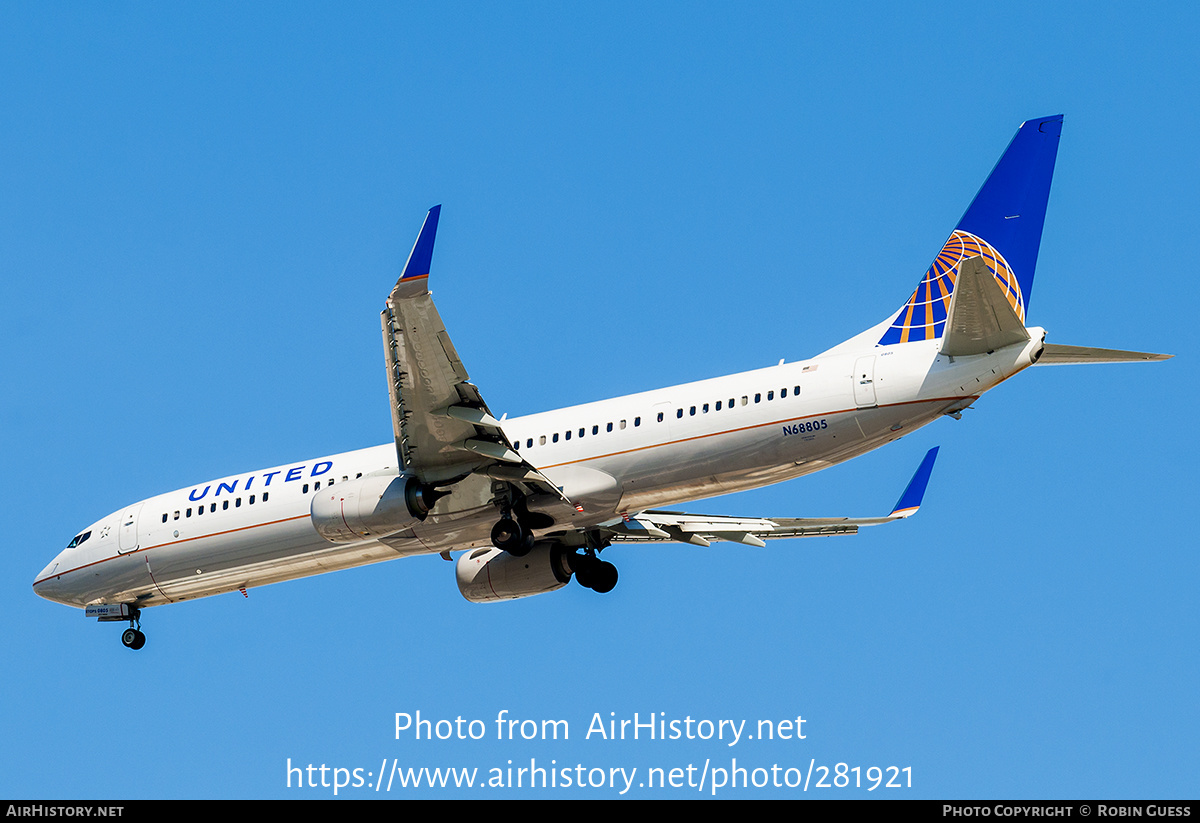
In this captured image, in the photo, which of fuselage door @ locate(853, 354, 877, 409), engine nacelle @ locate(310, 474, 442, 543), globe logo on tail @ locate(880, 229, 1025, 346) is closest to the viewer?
fuselage door @ locate(853, 354, 877, 409)

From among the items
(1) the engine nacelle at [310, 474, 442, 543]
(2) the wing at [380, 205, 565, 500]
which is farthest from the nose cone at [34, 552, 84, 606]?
Answer: (2) the wing at [380, 205, 565, 500]

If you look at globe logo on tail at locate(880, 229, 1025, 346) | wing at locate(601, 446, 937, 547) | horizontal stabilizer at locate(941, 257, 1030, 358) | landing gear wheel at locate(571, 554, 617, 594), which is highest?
globe logo on tail at locate(880, 229, 1025, 346)

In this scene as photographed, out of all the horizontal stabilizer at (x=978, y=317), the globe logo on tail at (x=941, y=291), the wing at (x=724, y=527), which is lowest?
the horizontal stabilizer at (x=978, y=317)

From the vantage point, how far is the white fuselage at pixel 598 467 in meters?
23.8

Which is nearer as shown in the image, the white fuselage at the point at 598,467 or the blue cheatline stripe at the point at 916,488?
the white fuselage at the point at 598,467

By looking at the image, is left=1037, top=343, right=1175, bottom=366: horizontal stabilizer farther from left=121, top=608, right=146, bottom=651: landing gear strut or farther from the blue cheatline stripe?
left=121, top=608, right=146, bottom=651: landing gear strut

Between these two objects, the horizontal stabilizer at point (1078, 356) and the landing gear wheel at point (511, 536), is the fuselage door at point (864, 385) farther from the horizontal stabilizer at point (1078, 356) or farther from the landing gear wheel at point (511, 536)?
the landing gear wheel at point (511, 536)

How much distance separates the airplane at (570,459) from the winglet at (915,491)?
Result: 1.4 inches

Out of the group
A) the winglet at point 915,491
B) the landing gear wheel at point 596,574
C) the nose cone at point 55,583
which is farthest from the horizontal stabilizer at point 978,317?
the nose cone at point 55,583

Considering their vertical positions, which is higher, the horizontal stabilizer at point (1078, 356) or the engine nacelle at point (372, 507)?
the horizontal stabilizer at point (1078, 356)

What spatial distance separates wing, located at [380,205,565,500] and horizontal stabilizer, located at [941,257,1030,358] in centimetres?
738

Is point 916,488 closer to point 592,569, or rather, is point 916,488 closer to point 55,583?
point 592,569

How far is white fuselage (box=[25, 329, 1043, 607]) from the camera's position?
2375 cm
